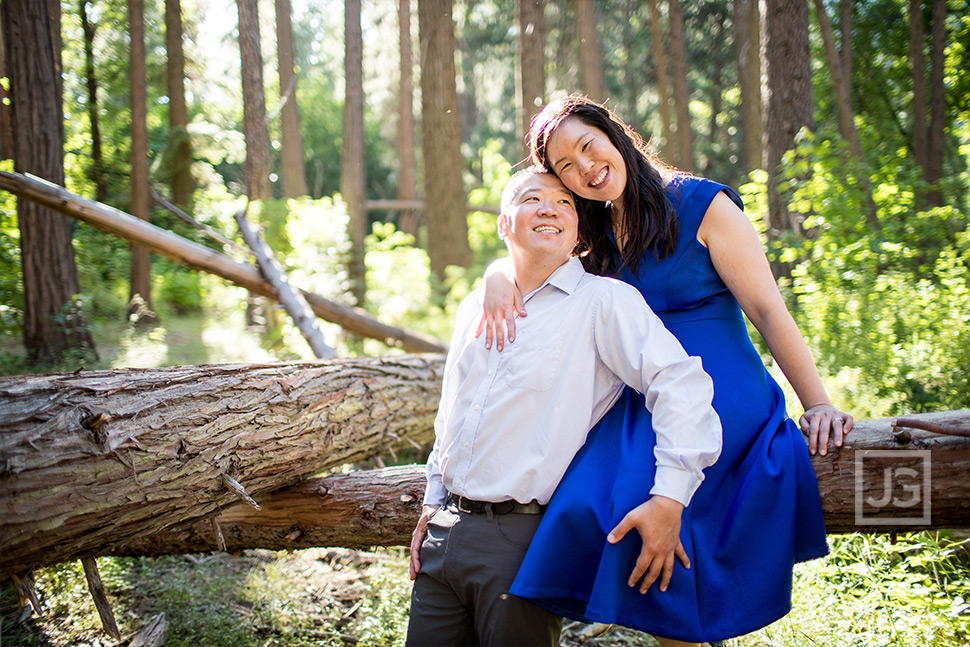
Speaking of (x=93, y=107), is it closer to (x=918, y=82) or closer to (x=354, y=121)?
(x=354, y=121)

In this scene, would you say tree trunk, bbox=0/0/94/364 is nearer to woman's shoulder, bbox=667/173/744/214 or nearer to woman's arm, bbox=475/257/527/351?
woman's arm, bbox=475/257/527/351

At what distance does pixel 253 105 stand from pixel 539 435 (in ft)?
35.2

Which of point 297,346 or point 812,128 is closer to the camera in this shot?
point 812,128

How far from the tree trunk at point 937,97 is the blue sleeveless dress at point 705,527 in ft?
42.3

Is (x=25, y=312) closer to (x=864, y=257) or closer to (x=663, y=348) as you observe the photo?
(x=663, y=348)

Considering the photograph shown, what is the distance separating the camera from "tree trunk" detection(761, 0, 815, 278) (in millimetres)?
7203

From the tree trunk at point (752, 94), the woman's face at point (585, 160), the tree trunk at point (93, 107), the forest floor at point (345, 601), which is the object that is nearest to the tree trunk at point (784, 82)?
the forest floor at point (345, 601)

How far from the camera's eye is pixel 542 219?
7.23 ft

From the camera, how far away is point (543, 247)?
2.20m

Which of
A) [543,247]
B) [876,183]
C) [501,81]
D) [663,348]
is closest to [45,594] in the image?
[543,247]

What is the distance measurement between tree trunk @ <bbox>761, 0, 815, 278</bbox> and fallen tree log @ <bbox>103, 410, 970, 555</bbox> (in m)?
5.33

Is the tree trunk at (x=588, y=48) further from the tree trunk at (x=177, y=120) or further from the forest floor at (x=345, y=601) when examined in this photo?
the forest floor at (x=345, y=601)

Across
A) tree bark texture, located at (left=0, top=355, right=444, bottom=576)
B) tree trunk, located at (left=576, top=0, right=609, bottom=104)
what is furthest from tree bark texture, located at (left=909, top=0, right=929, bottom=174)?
tree bark texture, located at (left=0, top=355, right=444, bottom=576)

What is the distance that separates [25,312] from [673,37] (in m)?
13.9
